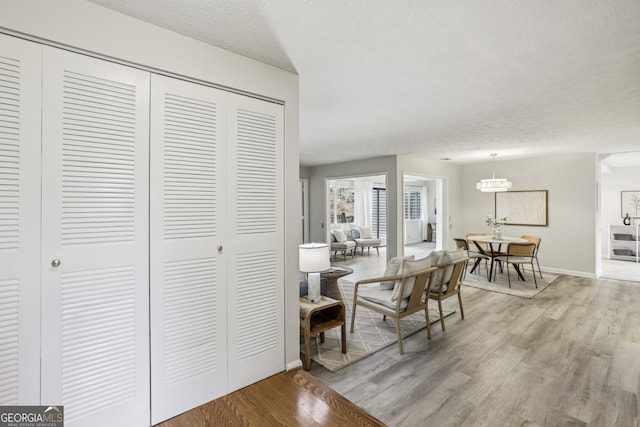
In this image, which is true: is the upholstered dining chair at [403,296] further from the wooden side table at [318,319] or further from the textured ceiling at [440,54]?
the textured ceiling at [440,54]

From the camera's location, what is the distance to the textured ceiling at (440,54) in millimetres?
1560

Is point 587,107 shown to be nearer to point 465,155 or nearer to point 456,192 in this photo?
point 465,155

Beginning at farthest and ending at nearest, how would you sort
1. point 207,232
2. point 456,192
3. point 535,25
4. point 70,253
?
point 456,192 < point 207,232 < point 535,25 < point 70,253

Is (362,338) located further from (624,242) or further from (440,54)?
(624,242)

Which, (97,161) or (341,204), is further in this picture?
(341,204)

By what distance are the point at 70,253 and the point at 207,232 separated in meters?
0.69

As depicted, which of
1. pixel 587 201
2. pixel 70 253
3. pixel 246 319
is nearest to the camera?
pixel 70 253

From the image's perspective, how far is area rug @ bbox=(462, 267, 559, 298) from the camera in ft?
15.8

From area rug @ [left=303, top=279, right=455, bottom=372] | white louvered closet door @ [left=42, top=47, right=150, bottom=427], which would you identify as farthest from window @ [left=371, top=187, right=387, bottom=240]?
white louvered closet door @ [left=42, top=47, right=150, bottom=427]

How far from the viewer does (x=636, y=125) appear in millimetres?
3674

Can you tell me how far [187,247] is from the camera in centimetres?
185

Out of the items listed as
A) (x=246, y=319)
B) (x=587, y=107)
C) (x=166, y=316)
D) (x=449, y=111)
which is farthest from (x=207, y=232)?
(x=587, y=107)

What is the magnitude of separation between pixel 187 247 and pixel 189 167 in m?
0.51

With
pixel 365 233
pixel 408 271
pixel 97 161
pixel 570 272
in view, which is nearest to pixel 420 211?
pixel 365 233
